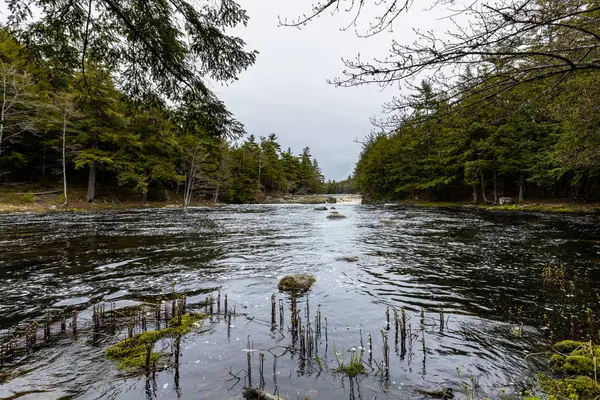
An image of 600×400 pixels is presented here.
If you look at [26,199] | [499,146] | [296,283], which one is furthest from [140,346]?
[499,146]

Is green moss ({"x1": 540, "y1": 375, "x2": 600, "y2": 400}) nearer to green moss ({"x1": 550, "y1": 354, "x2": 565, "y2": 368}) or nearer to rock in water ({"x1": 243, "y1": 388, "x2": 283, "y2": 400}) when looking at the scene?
green moss ({"x1": 550, "y1": 354, "x2": 565, "y2": 368})

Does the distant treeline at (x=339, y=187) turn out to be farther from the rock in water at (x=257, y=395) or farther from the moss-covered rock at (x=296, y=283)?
the rock in water at (x=257, y=395)

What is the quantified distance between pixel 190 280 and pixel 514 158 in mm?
40183

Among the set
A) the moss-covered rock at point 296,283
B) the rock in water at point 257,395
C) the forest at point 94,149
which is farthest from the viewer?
the forest at point 94,149

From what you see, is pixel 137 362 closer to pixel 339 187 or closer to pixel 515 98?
pixel 515 98

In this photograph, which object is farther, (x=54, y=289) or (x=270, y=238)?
(x=270, y=238)

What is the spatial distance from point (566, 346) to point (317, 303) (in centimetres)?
431

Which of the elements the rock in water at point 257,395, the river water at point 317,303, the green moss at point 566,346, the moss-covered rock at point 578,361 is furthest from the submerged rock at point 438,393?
the green moss at point 566,346

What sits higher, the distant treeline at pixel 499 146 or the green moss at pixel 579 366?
the distant treeline at pixel 499 146

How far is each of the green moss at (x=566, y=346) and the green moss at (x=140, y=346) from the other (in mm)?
5989

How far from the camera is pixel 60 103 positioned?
28.8m

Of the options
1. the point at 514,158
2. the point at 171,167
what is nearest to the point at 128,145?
the point at 171,167

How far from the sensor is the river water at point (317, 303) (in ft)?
12.3

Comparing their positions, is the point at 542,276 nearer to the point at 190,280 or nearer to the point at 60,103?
the point at 190,280
